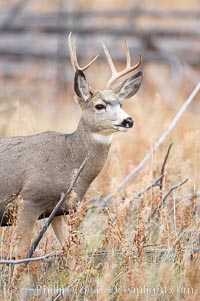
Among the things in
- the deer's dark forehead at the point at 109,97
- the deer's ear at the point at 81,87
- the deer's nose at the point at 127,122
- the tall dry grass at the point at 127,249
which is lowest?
the tall dry grass at the point at 127,249

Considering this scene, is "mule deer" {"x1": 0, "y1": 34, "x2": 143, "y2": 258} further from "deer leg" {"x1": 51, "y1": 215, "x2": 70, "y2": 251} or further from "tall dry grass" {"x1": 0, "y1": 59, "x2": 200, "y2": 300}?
"tall dry grass" {"x1": 0, "y1": 59, "x2": 200, "y2": 300}

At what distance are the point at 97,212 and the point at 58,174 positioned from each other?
97 centimetres

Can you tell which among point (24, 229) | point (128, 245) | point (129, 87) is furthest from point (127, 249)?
point (129, 87)

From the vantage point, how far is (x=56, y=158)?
504 cm

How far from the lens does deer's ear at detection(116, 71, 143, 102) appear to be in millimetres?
5328

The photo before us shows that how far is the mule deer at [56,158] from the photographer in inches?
191

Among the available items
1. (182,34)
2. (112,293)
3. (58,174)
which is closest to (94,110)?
(58,174)

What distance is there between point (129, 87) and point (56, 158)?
0.74m

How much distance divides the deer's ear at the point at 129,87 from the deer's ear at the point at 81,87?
21cm

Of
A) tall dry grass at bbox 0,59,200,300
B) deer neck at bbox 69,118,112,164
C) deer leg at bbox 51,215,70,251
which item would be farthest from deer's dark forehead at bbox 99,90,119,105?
deer leg at bbox 51,215,70,251

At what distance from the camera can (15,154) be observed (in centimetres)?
501

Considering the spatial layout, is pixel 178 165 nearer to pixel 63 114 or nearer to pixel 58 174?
pixel 58 174

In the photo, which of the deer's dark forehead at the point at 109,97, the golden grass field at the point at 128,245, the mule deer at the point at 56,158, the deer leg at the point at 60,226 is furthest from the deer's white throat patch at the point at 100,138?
the deer leg at the point at 60,226

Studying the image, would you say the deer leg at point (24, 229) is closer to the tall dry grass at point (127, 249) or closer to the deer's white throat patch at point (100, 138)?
the tall dry grass at point (127, 249)
